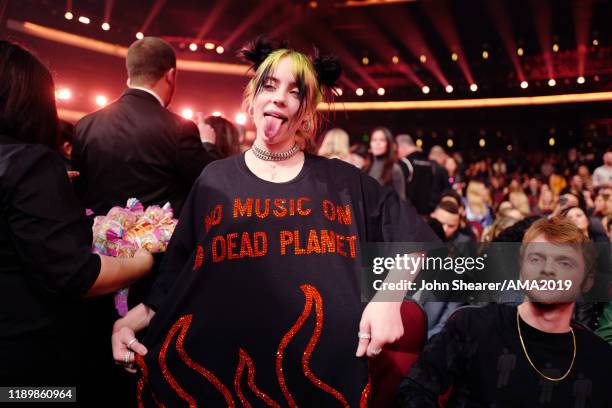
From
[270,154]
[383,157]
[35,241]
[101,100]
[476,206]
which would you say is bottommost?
[35,241]

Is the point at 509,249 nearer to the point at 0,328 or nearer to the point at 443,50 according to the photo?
the point at 0,328

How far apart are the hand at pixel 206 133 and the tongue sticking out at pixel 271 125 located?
1696 millimetres

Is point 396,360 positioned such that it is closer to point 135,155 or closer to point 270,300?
point 270,300

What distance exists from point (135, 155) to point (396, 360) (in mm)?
1235

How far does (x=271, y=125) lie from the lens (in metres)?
1.46

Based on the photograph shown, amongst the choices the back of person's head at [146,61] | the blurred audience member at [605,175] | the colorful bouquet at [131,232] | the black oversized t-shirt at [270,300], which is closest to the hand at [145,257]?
the colorful bouquet at [131,232]

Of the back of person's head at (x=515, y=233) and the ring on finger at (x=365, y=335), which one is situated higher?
the back of person's head at (x=515, y=233)

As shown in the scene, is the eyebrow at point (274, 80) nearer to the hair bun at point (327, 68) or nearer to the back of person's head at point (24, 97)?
the hair bun at point (327, 68)

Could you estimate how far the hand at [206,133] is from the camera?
3105mm

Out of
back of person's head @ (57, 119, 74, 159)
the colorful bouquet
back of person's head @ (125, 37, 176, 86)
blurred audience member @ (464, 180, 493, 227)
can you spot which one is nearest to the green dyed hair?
the colorful bouquet

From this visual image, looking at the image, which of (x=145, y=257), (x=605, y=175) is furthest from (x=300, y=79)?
(x=605, y=175)

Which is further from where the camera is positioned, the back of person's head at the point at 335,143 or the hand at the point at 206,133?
the back of person's head at the point at 335,143

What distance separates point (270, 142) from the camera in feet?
4.88

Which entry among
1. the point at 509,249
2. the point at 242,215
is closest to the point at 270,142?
the point at 242,215
